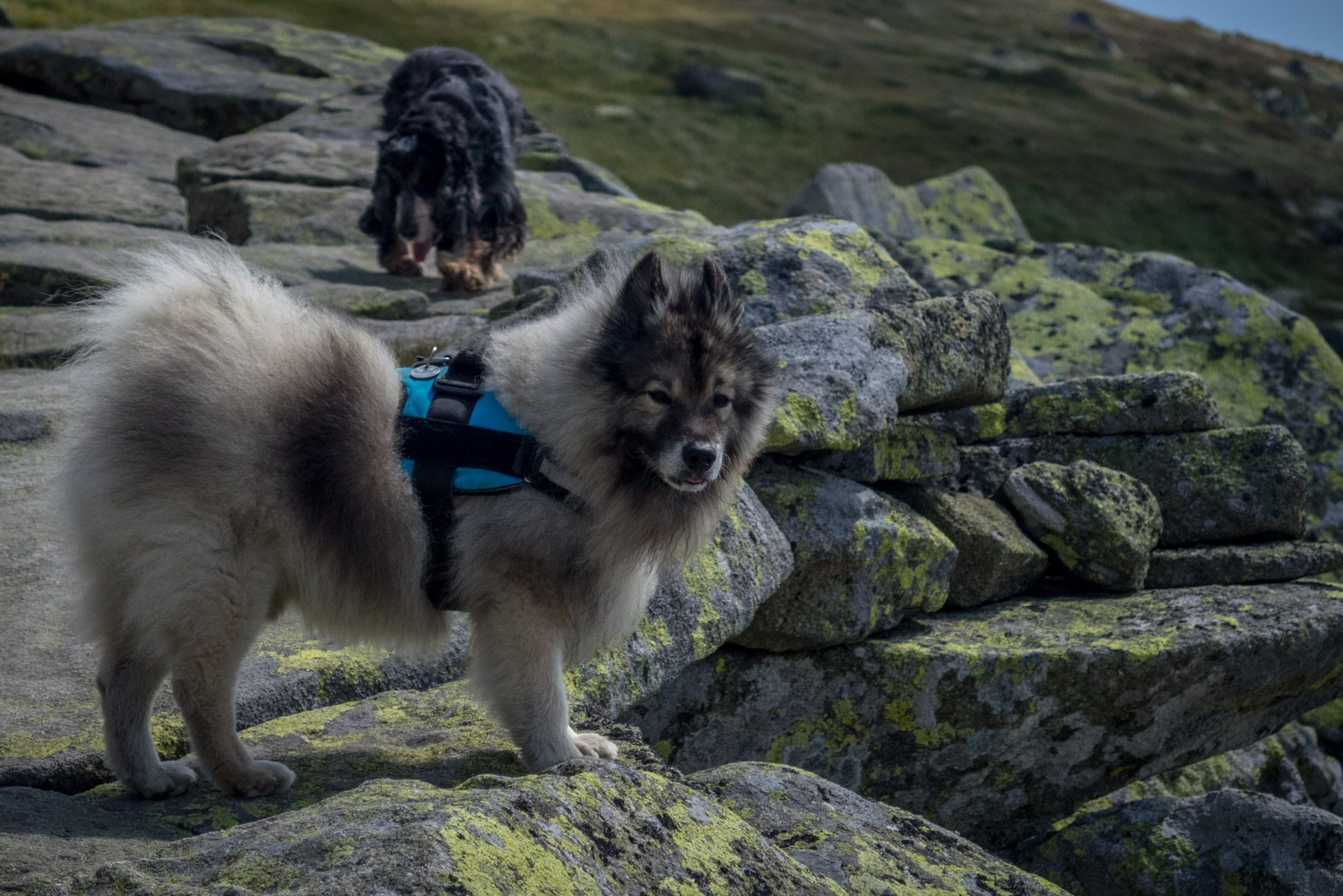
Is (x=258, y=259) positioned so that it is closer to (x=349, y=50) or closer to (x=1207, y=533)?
(x=1207, y=533)

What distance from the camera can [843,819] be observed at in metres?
3.76

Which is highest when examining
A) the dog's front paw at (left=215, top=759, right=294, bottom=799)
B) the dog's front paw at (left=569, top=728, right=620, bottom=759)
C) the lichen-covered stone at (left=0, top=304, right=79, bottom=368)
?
the dog's front paw at (left=569, top=728, right=620, bottom=759)

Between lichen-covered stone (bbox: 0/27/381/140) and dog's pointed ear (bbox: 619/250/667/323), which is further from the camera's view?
lichen-covered stone (bbox: 0/27/381/140)

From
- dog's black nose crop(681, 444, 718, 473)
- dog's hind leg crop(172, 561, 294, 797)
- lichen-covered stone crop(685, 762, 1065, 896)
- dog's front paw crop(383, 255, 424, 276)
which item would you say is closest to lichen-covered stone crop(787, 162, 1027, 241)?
dog's front paw crop(383, 255, 424, 276)

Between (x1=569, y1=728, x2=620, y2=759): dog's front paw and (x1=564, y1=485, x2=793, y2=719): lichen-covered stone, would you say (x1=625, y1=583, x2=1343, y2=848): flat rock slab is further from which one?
(x1=569, y1=728, x2=620, y2=759): dog's front paw

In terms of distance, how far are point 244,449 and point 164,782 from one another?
1239 mm

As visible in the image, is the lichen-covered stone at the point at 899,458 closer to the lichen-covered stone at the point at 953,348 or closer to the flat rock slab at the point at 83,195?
the lichen-covered stone at the point at 953,348

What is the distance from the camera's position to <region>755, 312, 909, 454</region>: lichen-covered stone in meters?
5.64

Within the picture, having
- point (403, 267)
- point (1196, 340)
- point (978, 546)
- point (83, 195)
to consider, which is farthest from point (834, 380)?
point (83, 195)

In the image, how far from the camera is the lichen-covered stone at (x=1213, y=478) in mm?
7047

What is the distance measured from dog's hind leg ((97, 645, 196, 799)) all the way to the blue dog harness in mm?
1065

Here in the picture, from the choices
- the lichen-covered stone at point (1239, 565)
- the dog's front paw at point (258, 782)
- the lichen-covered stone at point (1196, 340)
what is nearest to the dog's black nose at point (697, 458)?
the dog's front paw at point (258, 782)

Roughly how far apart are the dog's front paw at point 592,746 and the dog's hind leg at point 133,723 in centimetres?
145

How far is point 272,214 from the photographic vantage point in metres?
11.5
